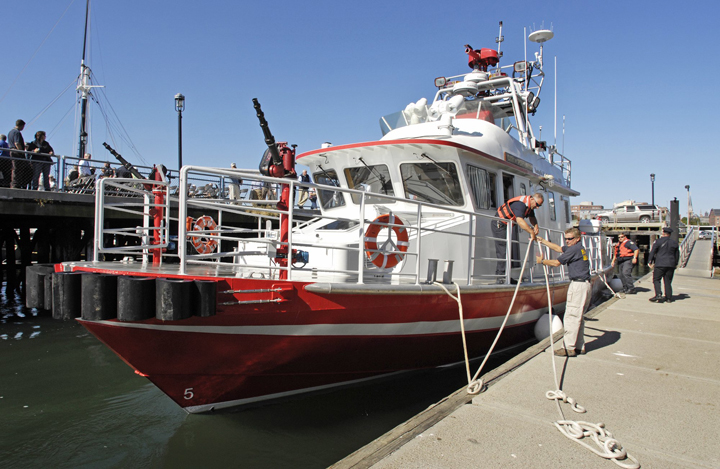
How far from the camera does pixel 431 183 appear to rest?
6102 mm

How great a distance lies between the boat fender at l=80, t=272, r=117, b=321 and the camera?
3.40 m

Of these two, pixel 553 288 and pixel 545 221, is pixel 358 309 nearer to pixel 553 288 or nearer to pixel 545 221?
pixel 553 288

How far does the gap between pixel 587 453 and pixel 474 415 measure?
29.5 inches

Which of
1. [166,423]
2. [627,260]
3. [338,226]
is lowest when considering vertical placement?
[166,423]

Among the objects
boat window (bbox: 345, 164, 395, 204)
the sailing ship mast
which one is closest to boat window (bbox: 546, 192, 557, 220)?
boat window (bbox: 345, 164, 395, 204)

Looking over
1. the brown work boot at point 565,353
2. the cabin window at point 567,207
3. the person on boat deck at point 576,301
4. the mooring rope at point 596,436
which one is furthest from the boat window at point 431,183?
the cabin window at point 567,207

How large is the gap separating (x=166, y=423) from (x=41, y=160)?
340 inches

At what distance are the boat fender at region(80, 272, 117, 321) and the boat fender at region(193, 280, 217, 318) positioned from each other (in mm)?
614

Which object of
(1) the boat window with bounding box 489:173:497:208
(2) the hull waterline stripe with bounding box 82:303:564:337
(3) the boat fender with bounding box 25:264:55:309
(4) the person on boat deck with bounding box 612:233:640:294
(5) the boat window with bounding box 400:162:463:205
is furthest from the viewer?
(4) the person on boat deck with bounding box 612:233:640:294

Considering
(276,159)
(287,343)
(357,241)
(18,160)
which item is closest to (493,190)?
(357,241)

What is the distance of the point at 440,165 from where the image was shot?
597 centimetres

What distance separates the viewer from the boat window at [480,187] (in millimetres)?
6105

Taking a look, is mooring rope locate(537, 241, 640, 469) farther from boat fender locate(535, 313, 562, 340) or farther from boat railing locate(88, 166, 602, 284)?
boat fender locate(535, 313, 562, 340)

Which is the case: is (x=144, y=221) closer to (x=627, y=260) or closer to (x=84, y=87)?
(x=627, y=260)
